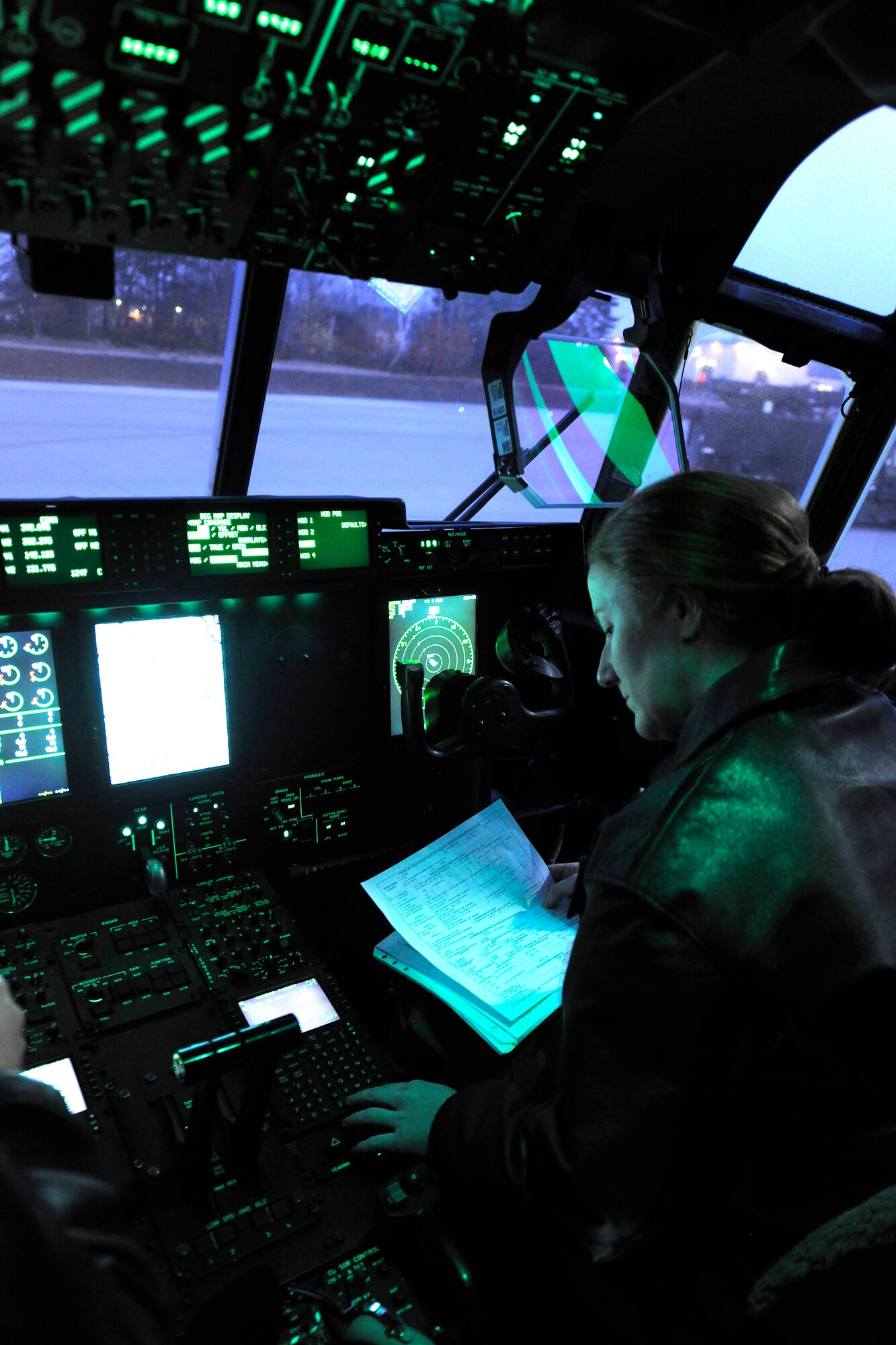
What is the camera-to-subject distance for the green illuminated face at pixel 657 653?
1.08m

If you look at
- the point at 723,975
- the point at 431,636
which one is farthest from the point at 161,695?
the point at 723,975

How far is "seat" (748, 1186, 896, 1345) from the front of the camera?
599mm

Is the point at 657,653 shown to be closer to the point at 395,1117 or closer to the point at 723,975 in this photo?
the point at 723,975

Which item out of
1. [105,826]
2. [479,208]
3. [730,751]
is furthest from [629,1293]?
[479,208]

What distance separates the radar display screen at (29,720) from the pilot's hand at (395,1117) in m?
0.73

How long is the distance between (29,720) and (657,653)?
3.30ft

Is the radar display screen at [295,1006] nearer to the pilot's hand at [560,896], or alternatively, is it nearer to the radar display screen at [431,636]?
the pilot's hand at [560,896]

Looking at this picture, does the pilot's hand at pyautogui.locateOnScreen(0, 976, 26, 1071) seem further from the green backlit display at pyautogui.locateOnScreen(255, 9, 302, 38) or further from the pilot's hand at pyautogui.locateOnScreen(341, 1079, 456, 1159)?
the green backlit display at pyautogui.locateOnScreen(255, 9, 302, 38)

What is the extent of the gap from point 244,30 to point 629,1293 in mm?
1450

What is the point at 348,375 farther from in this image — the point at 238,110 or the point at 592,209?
the point at 238,110

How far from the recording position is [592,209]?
126 cm

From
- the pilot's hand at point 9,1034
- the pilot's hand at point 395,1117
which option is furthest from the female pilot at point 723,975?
the pilot's hand at point 9,1034

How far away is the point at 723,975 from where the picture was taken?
810 millimetres

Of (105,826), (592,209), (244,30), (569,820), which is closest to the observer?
(244,30)
